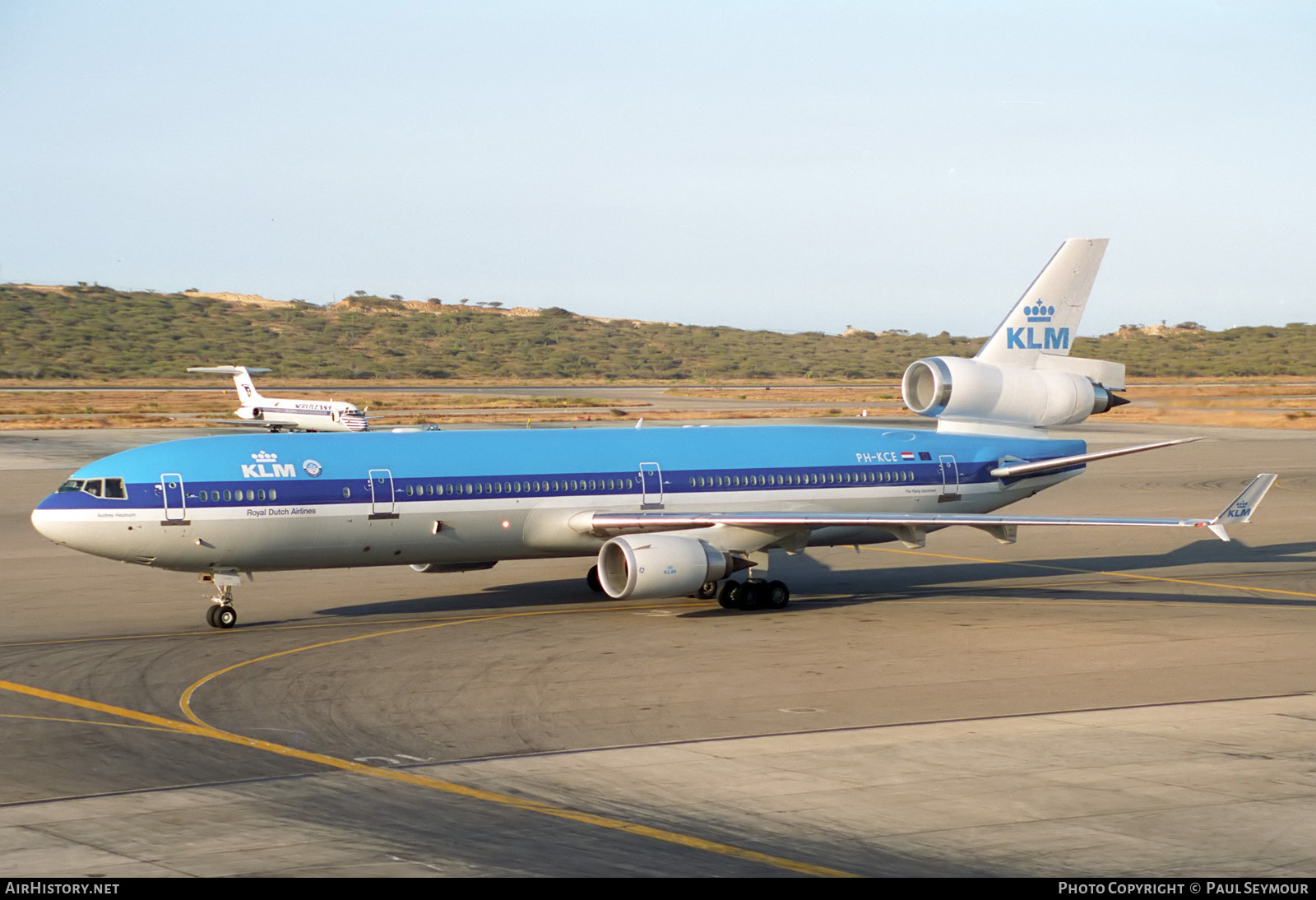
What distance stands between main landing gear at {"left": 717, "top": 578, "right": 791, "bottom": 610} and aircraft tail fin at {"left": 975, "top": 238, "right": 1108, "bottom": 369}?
34.6 feet

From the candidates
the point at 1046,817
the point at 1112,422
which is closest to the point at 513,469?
the point at 1046,817

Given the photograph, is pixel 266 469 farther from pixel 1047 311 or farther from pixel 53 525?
pixel 1047 311

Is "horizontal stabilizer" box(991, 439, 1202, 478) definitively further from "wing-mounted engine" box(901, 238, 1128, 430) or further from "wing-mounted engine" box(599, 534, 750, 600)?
"wing-mounted engine" box(599, 534, 750, 600)

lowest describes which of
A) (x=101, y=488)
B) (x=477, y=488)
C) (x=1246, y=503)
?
(x=1246, y=503)

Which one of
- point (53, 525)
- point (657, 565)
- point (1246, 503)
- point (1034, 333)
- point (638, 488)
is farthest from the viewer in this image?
point (1034, 333)

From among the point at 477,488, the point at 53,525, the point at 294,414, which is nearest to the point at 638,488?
the point at 477,488

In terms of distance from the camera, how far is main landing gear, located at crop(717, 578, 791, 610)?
33594 mm

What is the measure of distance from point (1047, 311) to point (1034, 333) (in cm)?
74

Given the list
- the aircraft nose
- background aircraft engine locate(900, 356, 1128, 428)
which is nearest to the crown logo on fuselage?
background aircraft engine locate(900, 356, 1128, 428)

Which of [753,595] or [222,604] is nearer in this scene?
[222,604]

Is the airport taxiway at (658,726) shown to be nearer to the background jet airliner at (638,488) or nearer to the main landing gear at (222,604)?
the main landing gear at (222,604)

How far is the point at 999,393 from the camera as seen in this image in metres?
38.9

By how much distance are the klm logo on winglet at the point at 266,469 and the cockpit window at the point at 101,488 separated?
2.55m

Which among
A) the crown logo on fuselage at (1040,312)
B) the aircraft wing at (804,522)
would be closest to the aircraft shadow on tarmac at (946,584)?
the aircraft wing at (804,522)
